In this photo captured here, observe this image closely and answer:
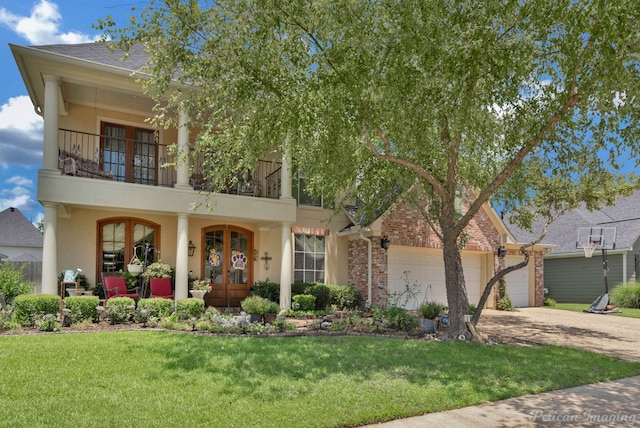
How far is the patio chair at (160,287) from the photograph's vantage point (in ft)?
38.7

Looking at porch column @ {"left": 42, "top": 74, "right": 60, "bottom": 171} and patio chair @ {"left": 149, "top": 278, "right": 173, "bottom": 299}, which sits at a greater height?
porch column @ {"left": 42, "top": 74, "right": 60, "bottom": 171}

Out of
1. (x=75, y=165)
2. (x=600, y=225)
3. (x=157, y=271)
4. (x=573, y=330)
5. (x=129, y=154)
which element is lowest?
(x=573, y=330)

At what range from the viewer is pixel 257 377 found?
5.75 meters

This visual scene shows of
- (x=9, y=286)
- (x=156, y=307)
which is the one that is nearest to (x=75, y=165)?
(x=9, y=286)

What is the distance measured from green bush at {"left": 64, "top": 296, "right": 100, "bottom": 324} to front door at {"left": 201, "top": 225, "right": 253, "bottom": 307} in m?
4.16

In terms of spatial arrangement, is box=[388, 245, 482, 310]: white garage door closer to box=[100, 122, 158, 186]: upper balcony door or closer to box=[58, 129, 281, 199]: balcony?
box=[58, 129, 281, 199]: balcony

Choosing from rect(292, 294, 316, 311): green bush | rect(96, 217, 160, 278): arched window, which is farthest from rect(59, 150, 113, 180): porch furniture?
rect(292, 294, 316, 311): green bush

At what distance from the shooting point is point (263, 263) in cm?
1441

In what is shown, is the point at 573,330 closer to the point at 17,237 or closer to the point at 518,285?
the point at 518,285

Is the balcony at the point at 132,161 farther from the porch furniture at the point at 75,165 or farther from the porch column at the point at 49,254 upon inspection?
the porch column at the point at 49,254

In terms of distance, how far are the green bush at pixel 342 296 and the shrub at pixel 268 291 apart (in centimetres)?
174

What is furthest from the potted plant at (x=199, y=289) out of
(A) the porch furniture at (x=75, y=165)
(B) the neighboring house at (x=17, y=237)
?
(B) the neighboring house at (x=17, y=237)

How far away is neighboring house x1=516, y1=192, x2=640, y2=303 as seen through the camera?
2034cm

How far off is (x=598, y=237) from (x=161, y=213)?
59.3ft
